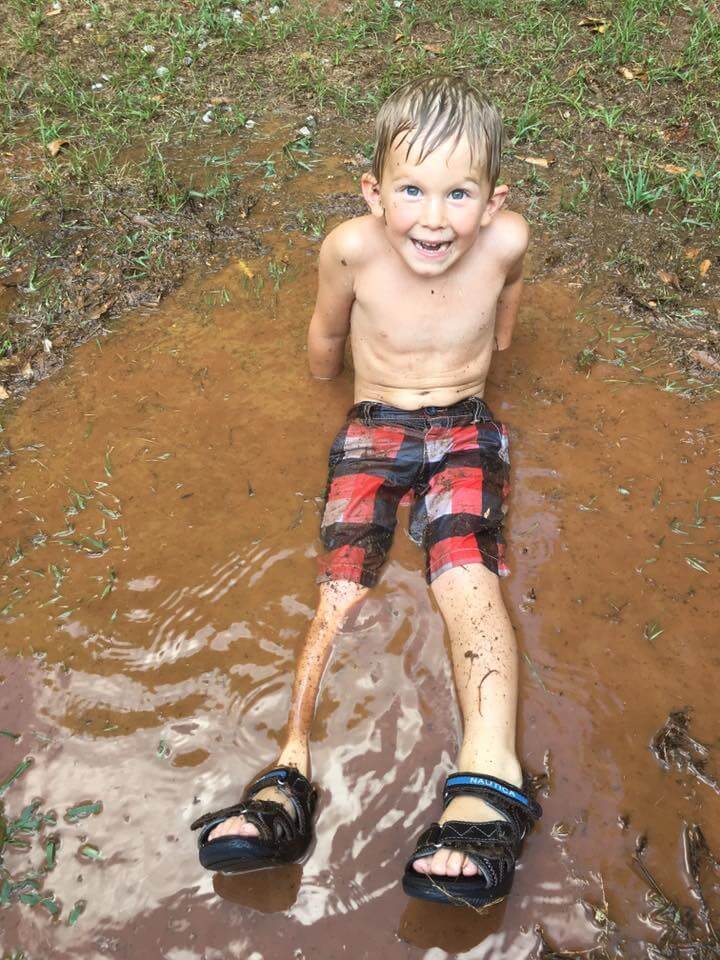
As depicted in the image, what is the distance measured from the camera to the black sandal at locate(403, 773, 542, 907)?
5.96ft

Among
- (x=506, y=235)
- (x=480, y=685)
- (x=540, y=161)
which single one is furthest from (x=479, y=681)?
(x=540, y=161)

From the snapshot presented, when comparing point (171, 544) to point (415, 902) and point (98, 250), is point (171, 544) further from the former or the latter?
point (98, 250)

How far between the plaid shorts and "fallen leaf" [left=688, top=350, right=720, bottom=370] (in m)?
1.06

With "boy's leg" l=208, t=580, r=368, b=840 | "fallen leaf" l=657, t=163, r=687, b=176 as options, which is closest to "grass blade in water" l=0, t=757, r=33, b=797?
"boy's leg" l=208, t=580, r=368, b=840

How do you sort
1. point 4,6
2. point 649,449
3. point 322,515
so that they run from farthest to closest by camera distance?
point 4,6 < point 649,449 < point 322,515

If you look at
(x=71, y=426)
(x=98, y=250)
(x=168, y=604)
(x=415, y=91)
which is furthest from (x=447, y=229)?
(x=98, y=250)

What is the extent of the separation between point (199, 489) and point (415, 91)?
1564 mm

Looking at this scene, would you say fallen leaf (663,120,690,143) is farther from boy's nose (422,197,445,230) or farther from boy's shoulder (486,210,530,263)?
boy's nose (422,197,445,230)

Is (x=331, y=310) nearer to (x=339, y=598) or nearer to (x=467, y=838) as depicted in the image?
(x=339, y=598)

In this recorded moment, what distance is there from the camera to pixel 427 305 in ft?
8.61

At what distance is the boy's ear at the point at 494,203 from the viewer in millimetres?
2463

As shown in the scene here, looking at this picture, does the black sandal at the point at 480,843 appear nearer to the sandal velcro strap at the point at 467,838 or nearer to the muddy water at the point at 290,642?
the sandal velcro strap at the point at 467,838

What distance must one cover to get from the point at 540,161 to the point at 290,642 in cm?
301

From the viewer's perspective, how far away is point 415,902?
2.00m
